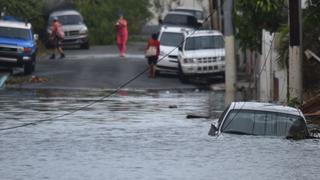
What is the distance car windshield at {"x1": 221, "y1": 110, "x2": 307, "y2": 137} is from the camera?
20.8m

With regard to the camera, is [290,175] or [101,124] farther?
[101,124]

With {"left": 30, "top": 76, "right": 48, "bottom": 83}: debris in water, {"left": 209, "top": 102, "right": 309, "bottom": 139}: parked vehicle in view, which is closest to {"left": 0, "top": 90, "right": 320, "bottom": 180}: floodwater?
{"left": 209, "top": 102, "right": 309, "bottom": 139}: parked vehicle

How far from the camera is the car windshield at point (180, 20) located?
56969mm

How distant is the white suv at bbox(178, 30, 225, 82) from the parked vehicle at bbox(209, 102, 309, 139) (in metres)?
19.4

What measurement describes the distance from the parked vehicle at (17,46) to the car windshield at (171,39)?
547 centimetres

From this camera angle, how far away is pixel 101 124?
25734 millimetres

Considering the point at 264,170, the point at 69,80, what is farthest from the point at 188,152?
the point at 69,80

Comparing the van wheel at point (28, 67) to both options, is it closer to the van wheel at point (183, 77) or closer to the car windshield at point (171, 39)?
the car windshield at point (171, 39)

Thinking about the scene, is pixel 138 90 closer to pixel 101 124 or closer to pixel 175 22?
pixel 101 124

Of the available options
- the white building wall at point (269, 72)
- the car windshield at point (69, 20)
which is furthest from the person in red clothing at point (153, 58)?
the car windshield at point (69, 20)

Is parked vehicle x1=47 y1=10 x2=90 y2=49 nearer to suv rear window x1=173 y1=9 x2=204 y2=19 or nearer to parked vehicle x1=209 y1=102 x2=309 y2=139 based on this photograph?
suv rear window x1=173 y1=9 x2=204 y2=19

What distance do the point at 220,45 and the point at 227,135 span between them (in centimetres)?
2160

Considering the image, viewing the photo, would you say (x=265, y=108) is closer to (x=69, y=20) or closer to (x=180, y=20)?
(x=69, y=20)

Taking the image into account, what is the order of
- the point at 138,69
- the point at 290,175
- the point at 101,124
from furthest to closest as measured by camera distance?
the point at 138,69
the point at 101,124
the point at 290,175
